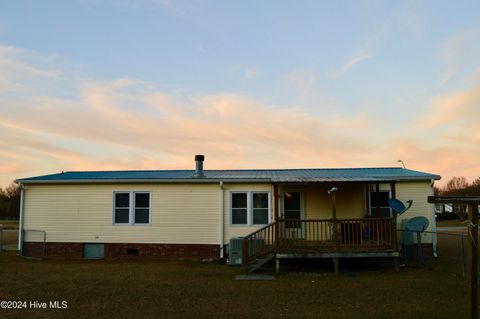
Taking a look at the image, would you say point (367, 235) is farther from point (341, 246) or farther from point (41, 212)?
point (41, 212)

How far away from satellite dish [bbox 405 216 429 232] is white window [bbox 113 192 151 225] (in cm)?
1000

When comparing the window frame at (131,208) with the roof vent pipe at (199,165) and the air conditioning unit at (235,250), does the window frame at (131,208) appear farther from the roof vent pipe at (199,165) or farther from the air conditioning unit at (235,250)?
the air conditioning unit at (235,250)

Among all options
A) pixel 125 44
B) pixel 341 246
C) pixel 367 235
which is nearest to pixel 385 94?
pixel 367 235

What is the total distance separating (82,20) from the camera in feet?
49.3

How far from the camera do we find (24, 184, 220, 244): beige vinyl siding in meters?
16.8

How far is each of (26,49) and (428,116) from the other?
17.7m

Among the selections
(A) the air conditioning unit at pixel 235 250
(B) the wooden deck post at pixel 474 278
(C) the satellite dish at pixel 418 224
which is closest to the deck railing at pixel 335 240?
(A) the air conditioning unit at pixel 235 250

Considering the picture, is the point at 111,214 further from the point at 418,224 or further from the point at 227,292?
the point at 418,224

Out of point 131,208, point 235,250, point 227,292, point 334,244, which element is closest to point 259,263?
point 235,250

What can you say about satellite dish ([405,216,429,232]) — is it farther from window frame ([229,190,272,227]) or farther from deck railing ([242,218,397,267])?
window frame ([229,190,272,227])

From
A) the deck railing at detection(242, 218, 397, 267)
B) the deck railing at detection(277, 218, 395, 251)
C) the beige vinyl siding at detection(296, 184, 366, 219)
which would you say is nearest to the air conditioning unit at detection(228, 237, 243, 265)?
the deck railing at detection(242, 218, 397, 267)

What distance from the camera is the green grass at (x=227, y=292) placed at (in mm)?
8188

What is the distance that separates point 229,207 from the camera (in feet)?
55.0

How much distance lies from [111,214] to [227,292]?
8.63 meters
